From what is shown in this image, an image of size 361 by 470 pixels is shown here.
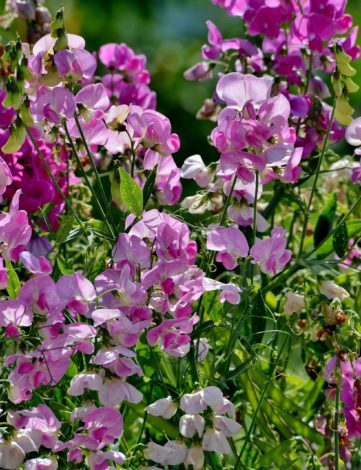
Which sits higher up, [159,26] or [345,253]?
[345,253]

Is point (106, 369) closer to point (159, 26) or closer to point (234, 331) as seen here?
point (234, 331)

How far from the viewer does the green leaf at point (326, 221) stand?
3.82ft

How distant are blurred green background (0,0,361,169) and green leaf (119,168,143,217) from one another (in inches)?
102

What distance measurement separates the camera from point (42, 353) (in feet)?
2.76

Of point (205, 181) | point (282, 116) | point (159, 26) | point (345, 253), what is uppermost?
point (282, 116)

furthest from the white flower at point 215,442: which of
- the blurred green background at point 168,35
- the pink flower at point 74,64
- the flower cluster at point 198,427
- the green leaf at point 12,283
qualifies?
the blurred green background at point 168,35

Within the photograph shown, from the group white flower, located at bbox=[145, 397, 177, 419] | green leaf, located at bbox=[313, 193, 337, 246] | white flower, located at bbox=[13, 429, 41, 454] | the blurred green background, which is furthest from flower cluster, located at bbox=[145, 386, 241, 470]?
the blurred green background

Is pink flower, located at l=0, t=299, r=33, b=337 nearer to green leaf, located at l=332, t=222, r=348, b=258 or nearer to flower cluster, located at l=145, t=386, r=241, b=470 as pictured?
flower cluster, located at l=145, t=386, r=241, b=470

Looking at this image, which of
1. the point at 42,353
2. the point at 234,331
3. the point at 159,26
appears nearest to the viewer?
the point at 42,353

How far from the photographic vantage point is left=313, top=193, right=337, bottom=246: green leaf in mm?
1163

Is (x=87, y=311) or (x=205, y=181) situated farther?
(x=205, y=181)

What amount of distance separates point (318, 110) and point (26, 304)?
454mm

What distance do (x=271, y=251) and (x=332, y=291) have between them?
0.38ft

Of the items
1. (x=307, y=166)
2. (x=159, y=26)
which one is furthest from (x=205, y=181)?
(x=159, y=26)
